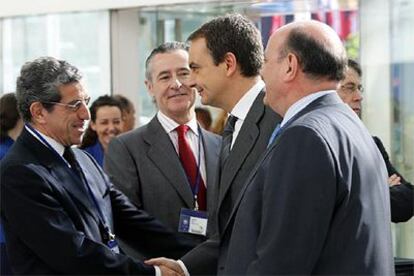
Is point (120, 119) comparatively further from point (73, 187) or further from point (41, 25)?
point (73, 187)

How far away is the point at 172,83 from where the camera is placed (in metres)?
4.36

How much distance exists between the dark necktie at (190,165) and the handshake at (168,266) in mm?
474

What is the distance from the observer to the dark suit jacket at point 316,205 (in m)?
2.53

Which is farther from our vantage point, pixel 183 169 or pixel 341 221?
pixel 183 169

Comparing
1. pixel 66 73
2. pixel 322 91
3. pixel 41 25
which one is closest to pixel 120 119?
pixel 41 25

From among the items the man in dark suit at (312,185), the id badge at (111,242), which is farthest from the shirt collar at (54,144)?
the man in dark suit at (312,185)

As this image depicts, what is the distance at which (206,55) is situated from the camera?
3.52 metres

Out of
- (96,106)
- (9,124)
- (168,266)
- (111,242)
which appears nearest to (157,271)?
(168,266)

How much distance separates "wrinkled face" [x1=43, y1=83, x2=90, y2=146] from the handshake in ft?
1.90

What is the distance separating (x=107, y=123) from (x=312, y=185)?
415cm

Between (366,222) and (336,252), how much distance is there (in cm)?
13

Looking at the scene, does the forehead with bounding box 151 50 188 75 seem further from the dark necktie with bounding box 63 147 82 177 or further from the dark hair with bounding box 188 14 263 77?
the dark necktie with bounding box 63 147 82 177

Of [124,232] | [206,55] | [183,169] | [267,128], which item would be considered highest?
[206,55]

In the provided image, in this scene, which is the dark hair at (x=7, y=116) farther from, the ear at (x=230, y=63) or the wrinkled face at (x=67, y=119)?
the ear at (x=230, y=63)
